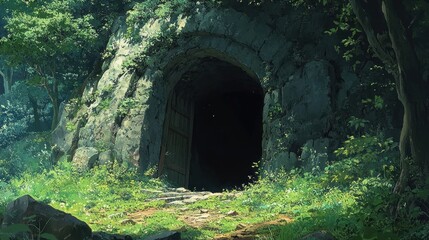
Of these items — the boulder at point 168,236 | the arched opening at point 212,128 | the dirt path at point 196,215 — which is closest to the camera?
the boulder at point 168,236

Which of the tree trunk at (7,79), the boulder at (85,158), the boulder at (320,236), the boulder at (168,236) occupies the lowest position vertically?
the boulder at (168,236)

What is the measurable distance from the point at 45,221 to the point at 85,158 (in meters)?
8.57

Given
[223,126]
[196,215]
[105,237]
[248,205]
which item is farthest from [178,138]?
[105,237]

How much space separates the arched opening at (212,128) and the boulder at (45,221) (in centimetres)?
676

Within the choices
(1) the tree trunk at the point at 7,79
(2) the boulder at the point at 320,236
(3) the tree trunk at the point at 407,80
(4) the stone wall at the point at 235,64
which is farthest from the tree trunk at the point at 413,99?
(1) the tree trunk at the point at 7,79

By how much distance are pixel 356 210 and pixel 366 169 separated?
312 cm

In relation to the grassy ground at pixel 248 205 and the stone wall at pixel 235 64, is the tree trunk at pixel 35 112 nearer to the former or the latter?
the stone wall at pixel 235 64

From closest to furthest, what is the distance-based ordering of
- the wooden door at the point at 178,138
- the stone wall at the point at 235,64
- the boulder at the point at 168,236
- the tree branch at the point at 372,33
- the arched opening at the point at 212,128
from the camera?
the boulder at the point at 168,236 → the tree branch at the point at 372,33 → the stone wall at the point at 235,64 → the wooden door at the point at 178,138 → the arched opening at the point at 212,128

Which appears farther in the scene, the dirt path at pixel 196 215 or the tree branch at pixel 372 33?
the dirt path at pixel 196 215

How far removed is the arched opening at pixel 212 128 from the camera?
54.0ft

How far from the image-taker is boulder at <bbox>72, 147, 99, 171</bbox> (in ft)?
48.2

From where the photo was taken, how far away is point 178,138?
16.7m

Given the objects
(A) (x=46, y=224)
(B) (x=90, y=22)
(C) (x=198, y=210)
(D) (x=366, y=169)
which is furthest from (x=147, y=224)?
(B) (x=90, y=22)

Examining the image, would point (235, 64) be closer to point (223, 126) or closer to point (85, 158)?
point (85, 158)
